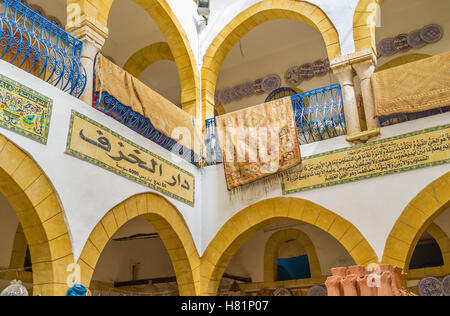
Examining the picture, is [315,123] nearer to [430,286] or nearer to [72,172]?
[72,172]

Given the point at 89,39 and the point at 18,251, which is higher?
the point at 89,39

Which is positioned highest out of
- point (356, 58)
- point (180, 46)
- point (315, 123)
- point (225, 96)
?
point (225, 96)

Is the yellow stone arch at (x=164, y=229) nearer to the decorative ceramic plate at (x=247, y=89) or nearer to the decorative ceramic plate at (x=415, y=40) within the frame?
the decorative ceramic plate at (x=247, y=89)

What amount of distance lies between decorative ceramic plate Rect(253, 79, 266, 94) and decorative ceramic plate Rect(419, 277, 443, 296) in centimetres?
432

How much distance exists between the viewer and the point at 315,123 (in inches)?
217

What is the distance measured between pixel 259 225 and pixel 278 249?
2.46 metres

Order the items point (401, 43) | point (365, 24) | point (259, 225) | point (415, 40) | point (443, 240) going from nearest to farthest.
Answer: point (365, 24), point (259, 225), point (443, 240), point (415, 40), point (401, 43)

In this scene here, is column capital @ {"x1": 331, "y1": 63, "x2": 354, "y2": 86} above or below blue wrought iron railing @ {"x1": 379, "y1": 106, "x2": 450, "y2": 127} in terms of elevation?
above

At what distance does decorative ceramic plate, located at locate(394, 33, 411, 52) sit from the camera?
748 centimetres

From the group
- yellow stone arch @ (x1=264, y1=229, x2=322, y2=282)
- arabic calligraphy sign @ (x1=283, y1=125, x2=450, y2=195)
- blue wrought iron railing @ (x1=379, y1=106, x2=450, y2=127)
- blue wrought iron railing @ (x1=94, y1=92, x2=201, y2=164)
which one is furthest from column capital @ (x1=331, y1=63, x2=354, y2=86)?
yellow stone arch @ (x1=264, y1=229, x2=322, y2=282)

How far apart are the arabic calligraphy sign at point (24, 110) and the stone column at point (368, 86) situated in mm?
3444

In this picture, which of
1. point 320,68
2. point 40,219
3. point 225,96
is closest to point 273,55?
point 320,68

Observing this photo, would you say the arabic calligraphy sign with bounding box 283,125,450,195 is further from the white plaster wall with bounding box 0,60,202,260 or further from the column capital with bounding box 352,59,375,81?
the white plaster wall with bounding box 0,60,202,260
